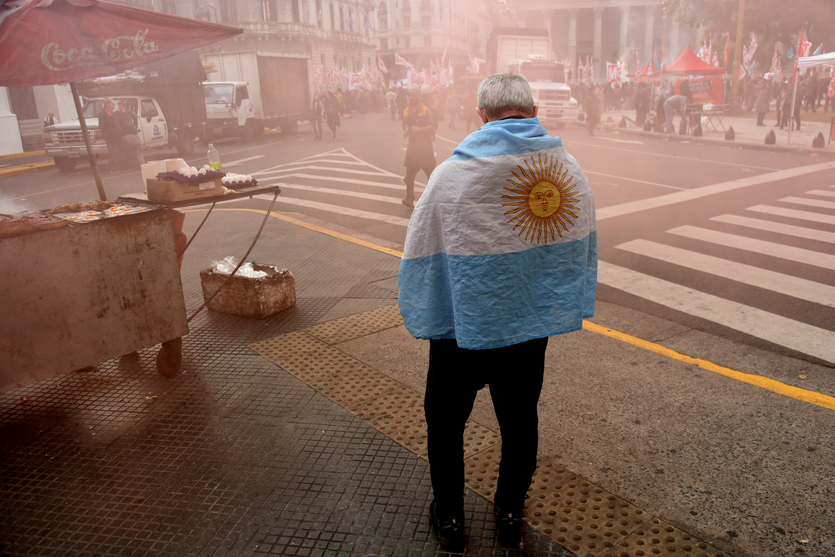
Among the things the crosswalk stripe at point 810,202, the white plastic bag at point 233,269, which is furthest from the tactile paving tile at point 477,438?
the crosswalk stripe at point 810,202

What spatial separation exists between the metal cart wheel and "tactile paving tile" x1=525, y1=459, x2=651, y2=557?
251 cm

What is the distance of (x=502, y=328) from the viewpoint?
2.34m

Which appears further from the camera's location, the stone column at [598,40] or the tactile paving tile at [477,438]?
the stone column at [598,40]

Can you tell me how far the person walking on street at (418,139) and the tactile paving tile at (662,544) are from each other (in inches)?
312

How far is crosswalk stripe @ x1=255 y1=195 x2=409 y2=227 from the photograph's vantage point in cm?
956

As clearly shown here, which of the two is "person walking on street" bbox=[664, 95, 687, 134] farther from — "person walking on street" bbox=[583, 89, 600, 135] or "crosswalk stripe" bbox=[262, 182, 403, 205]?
"crosswalk stripe" bbox=[262, 182, 403, 205]

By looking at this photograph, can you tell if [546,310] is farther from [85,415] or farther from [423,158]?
[423,158]

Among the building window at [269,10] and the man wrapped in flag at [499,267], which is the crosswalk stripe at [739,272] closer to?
the man wrapped in flag at [499,267]

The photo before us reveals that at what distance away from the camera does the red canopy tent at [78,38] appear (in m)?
3.92

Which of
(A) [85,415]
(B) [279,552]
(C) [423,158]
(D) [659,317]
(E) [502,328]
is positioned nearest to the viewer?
(E) [502,328]

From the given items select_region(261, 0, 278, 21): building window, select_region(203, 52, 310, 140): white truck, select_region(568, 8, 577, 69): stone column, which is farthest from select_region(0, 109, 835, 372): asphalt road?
select_region(568, 8, 577, 69): stone column

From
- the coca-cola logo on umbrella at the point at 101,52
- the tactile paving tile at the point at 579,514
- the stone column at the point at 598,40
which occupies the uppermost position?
the stone column at the point at 598,40

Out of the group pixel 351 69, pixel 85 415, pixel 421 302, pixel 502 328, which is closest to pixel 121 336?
pixel 85 415

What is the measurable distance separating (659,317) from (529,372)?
3.31 metres
